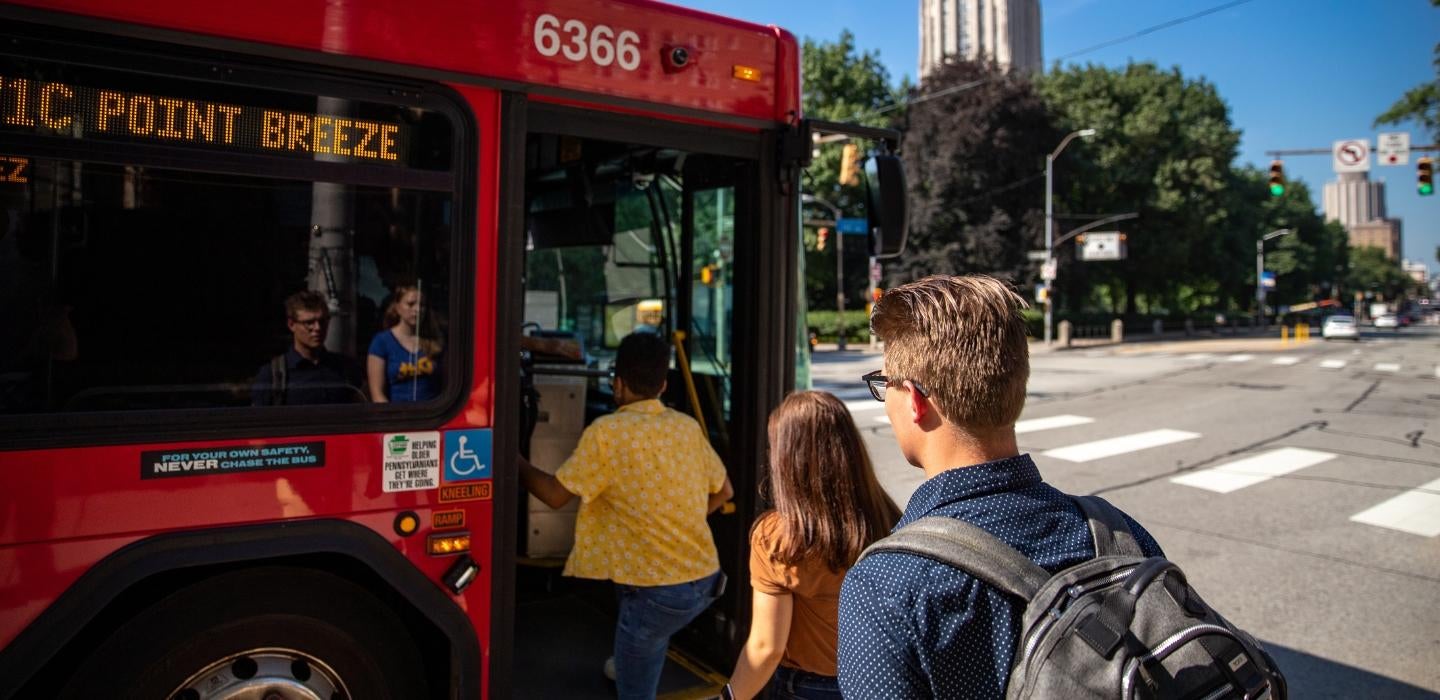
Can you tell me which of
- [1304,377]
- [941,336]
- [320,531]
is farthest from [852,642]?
[1304,377]

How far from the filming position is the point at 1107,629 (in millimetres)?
1199

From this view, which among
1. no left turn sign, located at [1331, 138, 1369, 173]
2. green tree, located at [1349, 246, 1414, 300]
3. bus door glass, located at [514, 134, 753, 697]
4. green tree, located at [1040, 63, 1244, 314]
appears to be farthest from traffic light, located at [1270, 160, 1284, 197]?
green tree, located at [1349, 246, 1414, 300]

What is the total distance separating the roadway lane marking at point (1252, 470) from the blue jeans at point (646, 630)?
7.89 m

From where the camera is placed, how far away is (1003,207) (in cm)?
4144

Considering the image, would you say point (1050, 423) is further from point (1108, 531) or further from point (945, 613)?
point (945, 613)

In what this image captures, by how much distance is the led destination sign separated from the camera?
2.25 metres

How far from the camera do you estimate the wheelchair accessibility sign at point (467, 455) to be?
2.77 m

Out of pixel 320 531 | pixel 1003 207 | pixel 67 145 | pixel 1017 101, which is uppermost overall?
pixel 1017 101

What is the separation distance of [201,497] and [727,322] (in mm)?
2215

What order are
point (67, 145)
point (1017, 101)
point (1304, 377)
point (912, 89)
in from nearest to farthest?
1. point (67, 145)
2. point (1304, 377)
3. point (1017, 101)
4. point (912, 89)

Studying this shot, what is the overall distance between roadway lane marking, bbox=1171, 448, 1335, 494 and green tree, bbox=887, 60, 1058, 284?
2830 centimetres

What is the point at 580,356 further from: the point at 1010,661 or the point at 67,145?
the point at 1010,661

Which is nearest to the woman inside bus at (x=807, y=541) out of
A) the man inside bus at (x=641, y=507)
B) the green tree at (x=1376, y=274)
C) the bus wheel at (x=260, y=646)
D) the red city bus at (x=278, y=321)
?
the man inside bus at (x=641, y=507)

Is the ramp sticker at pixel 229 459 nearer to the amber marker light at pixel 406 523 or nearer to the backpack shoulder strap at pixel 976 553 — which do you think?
the amber marker light at pixel 406 523
